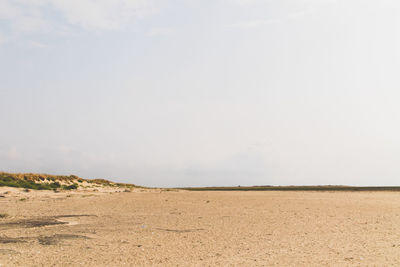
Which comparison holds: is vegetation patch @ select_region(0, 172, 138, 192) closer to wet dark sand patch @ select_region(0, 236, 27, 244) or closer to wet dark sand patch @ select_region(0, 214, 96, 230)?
wet dark sand patch @ select_region(0, 214, 96, 230)

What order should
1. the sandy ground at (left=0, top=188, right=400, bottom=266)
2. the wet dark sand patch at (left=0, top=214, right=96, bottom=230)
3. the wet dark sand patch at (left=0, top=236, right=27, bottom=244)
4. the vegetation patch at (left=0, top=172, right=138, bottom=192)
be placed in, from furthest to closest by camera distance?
the vegetation patch at (left=0, top=172, right=138, bottom=192) → the wet dark sand patch at (left=0, top=214, right=96, bottom=230) → the wet dark sand patch at (left=0, top=236, right=27, bottom=244) → the sandy ground at (left=0, top=188, right=400, bottom=266)

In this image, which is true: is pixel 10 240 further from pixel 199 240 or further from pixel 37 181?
pixel 37 181

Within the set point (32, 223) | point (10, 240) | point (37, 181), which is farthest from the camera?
point (37, 181)

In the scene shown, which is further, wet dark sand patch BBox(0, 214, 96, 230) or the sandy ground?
wet dark sand patch BBox(0, 214, 96, 230)

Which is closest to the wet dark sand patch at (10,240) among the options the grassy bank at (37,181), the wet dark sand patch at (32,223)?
the wet dark sand patch at (32,223)

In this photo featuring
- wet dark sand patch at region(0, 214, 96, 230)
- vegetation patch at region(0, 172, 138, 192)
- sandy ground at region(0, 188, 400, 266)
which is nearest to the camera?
sandy ground at region(0, 188, 400, 266)

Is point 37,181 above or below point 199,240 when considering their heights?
above

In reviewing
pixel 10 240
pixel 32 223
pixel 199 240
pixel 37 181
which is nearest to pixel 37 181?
pixel 37 181

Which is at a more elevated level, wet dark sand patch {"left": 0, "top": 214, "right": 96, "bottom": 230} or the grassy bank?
the grassy bank

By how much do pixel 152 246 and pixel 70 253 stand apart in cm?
155

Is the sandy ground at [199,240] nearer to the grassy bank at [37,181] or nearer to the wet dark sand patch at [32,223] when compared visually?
the wet dark sand patch at [32,223]

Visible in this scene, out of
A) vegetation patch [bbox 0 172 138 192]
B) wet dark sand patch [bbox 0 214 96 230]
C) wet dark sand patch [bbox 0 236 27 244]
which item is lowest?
wet dark sand patch [bbox 0 236 27 244]

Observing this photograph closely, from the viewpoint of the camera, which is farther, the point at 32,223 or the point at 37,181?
the point at 37,181

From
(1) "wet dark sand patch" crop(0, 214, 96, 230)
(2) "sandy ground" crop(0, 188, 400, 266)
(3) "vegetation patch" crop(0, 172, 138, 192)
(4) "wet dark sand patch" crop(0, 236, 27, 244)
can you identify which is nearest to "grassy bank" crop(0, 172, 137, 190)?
(3) "vegetation patch" crop(0, 172, 138, 192)
